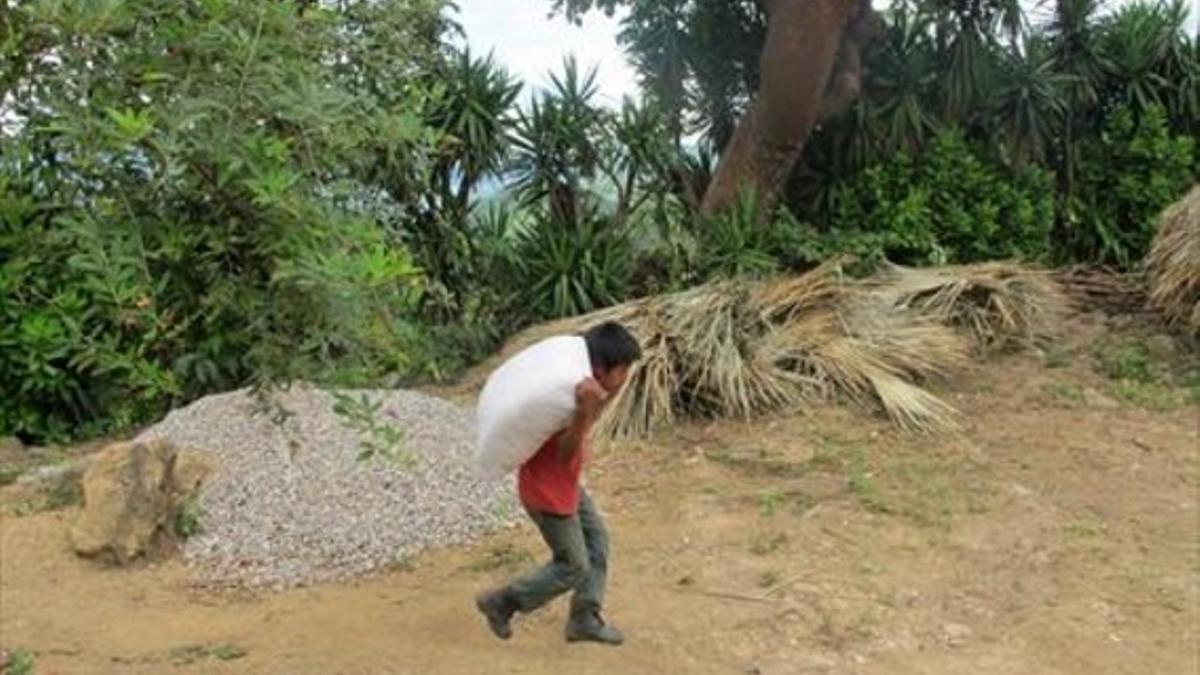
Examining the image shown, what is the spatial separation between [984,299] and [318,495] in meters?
4.79

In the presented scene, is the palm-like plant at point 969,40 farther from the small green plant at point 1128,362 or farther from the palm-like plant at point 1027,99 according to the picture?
the small green plant at point 1128,362

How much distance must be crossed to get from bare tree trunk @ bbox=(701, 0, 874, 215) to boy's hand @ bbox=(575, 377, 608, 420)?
5883 mm

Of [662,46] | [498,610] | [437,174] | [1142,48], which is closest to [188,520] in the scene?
[498,610]

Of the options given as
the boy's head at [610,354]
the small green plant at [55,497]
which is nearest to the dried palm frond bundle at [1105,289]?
the boy's head at [610,354]

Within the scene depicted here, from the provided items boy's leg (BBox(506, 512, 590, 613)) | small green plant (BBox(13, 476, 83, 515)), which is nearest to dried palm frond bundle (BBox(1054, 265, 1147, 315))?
boy's leg (BBox(506, 512, 590, 613))

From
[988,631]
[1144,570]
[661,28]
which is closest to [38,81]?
[988,631]

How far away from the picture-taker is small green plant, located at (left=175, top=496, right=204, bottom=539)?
6434 mm

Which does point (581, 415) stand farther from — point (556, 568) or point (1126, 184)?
point (1126, 184)

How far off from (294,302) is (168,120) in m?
0.45

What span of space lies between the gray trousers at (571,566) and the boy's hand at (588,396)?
0.49 m

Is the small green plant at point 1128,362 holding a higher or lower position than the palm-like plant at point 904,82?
lower

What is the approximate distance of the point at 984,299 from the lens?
9.47 meters

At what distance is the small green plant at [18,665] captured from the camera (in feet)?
15.9

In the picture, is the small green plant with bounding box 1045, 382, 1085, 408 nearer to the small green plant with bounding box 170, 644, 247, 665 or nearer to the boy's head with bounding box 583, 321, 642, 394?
the boy's head with bounding box 583, 321, 642, 394
